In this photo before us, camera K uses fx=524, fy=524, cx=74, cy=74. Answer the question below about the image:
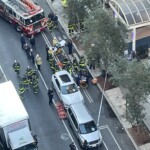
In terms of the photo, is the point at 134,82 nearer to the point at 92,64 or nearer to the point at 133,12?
the point at 92,64

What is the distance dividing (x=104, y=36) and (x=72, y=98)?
5.07 metres

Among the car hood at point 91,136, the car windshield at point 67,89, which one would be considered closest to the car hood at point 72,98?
the car windshield at point 67,89

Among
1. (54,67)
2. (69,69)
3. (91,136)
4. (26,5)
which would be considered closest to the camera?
(91,136)

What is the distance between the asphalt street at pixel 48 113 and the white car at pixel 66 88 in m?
1.17

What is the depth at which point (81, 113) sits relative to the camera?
119 feet

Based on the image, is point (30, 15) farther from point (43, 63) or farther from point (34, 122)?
point (34, 122)

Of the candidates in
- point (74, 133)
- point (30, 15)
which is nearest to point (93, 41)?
point (74, 133)

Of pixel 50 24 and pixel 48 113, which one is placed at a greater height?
pixel 50 24

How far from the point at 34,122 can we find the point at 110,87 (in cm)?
680

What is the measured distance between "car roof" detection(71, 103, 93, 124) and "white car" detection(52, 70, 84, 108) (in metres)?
1.01

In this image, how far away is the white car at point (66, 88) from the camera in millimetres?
38094

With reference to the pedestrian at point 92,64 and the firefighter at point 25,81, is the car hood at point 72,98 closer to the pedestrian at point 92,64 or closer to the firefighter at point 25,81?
the pedestrian at point 92,64

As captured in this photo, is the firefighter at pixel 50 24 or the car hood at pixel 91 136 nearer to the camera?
the car hood at pixel 91 136

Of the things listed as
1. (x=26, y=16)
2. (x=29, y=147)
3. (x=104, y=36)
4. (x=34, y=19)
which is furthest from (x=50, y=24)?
(x=29, y=147)
